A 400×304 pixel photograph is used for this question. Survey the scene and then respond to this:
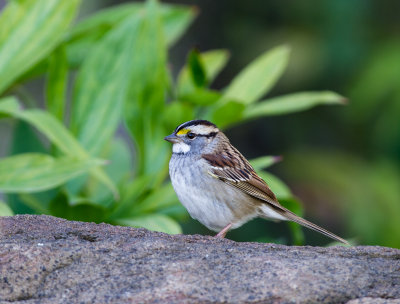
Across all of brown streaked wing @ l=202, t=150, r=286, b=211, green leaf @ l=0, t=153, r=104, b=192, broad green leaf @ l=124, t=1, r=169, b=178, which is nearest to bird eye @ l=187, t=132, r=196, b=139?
brown streaked wing @ l=202, t=150, r=286, b=211

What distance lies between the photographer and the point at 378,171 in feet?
30.0

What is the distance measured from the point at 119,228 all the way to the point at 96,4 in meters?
7.25

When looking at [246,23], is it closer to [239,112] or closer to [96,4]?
[96,4]

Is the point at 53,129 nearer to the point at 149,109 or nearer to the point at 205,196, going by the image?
the point at 149,109

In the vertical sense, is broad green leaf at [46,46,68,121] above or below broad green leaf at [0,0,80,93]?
below

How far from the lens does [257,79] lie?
5.89 m

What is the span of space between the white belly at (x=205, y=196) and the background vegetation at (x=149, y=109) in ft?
1.00

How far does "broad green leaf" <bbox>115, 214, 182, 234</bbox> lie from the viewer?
4.82 metres

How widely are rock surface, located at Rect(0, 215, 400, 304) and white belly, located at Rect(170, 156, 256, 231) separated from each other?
3.87 ft

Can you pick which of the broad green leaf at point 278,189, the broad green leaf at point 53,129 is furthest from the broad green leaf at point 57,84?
the broad green leaf at point 278,189

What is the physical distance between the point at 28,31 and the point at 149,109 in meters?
0.97

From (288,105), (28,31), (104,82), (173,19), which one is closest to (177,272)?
(104,82)

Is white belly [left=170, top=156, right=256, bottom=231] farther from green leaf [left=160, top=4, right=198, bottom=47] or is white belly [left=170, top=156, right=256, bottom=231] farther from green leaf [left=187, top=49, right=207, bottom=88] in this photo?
green leaf [left=160, top=4, right=198, bottom=47]

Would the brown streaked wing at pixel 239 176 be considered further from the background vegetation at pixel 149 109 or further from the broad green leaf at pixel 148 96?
the broad green leaf at pixel 148 96
